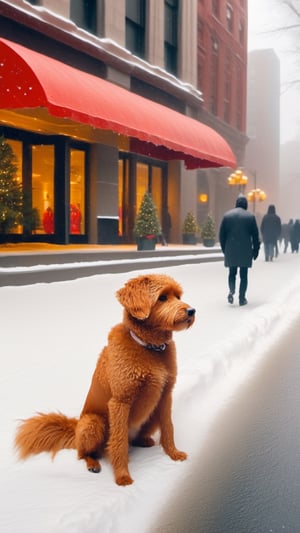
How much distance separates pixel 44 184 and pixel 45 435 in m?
17.3

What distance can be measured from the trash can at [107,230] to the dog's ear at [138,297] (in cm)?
1802

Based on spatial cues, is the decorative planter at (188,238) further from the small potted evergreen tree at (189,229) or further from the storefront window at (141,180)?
the storefront window at (141,180)

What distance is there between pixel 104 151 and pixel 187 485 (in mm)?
19068

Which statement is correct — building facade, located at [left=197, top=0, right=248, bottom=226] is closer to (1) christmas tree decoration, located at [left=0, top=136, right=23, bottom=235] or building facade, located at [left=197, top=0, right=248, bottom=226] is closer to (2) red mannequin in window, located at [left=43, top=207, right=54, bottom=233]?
(2) red mannequin in window, located at [left=43, top=207, right=54, bottom=233]

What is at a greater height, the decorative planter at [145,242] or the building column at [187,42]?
the building column at [187,42]

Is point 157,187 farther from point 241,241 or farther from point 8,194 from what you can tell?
point 241,241

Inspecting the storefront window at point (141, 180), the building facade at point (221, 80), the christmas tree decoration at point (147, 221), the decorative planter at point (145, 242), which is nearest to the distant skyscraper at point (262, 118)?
the building facade at point (221, 80)

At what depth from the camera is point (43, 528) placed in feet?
8.86

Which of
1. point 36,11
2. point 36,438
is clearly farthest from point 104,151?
point 36,438

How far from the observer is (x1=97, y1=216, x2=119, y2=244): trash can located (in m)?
21.2

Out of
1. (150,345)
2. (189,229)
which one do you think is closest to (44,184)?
(189,229)

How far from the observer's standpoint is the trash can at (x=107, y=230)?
2119cm

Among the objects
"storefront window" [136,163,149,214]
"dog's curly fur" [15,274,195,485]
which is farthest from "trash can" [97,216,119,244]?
"dog's curly fur" [15,274,195,485]

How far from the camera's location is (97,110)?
49.2ft
